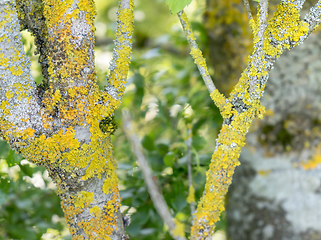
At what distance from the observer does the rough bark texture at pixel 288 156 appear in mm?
1036

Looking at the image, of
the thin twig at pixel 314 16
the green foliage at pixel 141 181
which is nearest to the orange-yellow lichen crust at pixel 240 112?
the thin twig at pixel 314 16

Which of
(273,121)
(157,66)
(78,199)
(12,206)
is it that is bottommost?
(78,199)

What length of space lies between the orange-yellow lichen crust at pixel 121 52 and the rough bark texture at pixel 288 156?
2.35 feet

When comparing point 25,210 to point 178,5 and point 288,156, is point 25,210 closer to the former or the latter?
point 178,5

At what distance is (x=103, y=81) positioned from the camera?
1078mm

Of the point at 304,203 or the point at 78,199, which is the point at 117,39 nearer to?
the point at 78,199

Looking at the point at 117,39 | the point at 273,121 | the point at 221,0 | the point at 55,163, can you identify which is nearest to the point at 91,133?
the point at 55,163

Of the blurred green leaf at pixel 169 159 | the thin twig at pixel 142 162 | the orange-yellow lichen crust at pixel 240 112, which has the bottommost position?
the thin twig at pixel 142 162

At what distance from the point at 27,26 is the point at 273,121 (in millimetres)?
887

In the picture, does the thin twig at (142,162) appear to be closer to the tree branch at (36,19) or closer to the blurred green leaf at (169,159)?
the tree branch at (36,19)

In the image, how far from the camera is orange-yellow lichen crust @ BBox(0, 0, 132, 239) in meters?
0.48

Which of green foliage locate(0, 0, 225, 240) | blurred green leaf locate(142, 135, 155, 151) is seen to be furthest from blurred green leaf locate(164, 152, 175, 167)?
blurred green leaf locate(142, 135, 155, 151)

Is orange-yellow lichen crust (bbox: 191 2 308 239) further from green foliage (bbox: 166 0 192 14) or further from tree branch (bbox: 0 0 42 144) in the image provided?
tree branch (bbox: 0 0 42 144)

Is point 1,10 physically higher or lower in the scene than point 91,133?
higher
